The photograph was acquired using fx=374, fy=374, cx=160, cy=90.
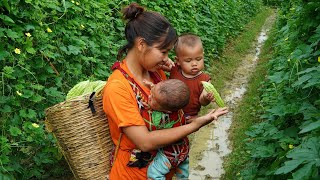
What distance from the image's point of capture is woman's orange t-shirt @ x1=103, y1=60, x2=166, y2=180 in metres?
2.06

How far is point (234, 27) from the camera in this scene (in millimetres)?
11797

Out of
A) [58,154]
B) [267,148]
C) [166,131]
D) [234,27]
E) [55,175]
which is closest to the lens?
[166,131]

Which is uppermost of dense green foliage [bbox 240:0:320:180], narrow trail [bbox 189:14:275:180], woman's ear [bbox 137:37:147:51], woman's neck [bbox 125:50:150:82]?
woman's ear [bbox 137:37:147:51]

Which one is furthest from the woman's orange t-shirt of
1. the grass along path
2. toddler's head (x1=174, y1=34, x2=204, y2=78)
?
the grass along path

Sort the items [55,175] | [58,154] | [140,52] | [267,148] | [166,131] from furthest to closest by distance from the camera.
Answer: [55,175], [58,154], [267,148], [140,52], [166,131]

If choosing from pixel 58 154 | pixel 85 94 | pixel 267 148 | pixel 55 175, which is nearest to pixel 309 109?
pixel 267 148

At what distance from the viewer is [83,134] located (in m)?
2.22

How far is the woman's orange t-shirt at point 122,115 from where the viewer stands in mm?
2062

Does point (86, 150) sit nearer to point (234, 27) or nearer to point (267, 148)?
point (267, 148)

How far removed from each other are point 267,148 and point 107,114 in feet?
4.24

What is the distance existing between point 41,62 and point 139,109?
1.62 metres

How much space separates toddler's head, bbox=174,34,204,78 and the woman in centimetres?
51

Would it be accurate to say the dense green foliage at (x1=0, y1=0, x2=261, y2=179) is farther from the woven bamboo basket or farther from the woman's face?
the woman's face

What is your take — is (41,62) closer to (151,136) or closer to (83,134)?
(83,134)
